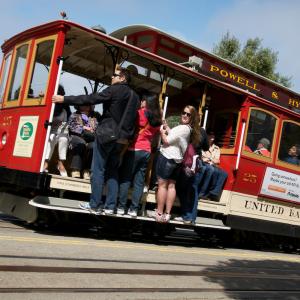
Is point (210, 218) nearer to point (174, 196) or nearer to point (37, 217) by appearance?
point (174, 196)

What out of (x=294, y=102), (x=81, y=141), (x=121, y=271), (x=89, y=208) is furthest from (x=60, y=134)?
(x=294, y=102)

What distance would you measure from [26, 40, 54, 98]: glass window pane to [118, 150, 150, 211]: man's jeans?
5.29ft

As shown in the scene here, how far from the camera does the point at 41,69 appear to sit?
7.67 meters

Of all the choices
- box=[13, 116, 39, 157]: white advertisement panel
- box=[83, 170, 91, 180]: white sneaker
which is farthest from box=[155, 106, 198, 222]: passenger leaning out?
box=[13, 116, 39, 157]: white advertisement panel

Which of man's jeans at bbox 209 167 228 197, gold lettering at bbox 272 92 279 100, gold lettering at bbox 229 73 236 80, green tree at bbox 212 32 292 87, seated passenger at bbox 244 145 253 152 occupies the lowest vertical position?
man's jeans at bbox 209 167 228 197

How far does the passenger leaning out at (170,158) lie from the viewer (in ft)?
25.2

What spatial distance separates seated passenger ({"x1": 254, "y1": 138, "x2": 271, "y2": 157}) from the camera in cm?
968

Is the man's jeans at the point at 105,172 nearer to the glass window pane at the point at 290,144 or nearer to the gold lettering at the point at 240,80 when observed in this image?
the gold lettering at the point at 240,80

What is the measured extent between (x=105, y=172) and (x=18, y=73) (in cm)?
230

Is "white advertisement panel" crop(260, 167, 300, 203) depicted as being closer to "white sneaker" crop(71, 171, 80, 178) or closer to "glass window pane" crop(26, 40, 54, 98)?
"white sneaker" crop(71, 171, 80, 178)

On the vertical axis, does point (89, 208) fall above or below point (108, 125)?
below

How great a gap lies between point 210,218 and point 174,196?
70.6 inches

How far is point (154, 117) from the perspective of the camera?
759cm

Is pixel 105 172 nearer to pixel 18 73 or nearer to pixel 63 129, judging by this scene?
pixel 63 129
